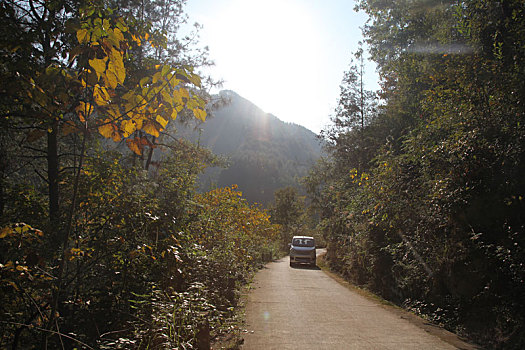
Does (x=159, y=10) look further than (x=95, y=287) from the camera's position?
Yes

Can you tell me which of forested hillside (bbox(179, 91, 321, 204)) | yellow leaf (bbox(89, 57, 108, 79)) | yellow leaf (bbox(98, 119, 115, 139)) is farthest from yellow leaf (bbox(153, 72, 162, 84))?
forested hillside (bbox(179, 91, 321, 204))

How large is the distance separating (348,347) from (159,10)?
15198 mm

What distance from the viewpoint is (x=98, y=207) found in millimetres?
4637

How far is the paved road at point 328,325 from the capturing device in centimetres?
523

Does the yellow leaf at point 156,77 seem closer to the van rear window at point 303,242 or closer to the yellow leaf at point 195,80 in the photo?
the yellow leaf at point 195,80

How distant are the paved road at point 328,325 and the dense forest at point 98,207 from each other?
793mm

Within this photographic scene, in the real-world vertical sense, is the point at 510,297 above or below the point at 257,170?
below

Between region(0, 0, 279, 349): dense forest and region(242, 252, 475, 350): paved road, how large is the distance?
2.60ft

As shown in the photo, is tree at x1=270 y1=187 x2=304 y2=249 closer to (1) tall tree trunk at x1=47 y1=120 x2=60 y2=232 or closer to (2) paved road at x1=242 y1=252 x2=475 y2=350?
(2) paved road at x1=242 y1=252 x2=475 y2=350

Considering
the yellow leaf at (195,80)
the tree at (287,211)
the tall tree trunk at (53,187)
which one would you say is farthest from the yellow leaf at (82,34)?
the tree at (287,211)

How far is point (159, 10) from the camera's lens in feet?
48.3

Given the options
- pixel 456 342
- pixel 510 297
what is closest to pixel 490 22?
pixel 510 297

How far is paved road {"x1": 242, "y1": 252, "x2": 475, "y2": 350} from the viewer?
523 centimetres

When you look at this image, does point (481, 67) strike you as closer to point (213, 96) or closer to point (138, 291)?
point (138, 291)
